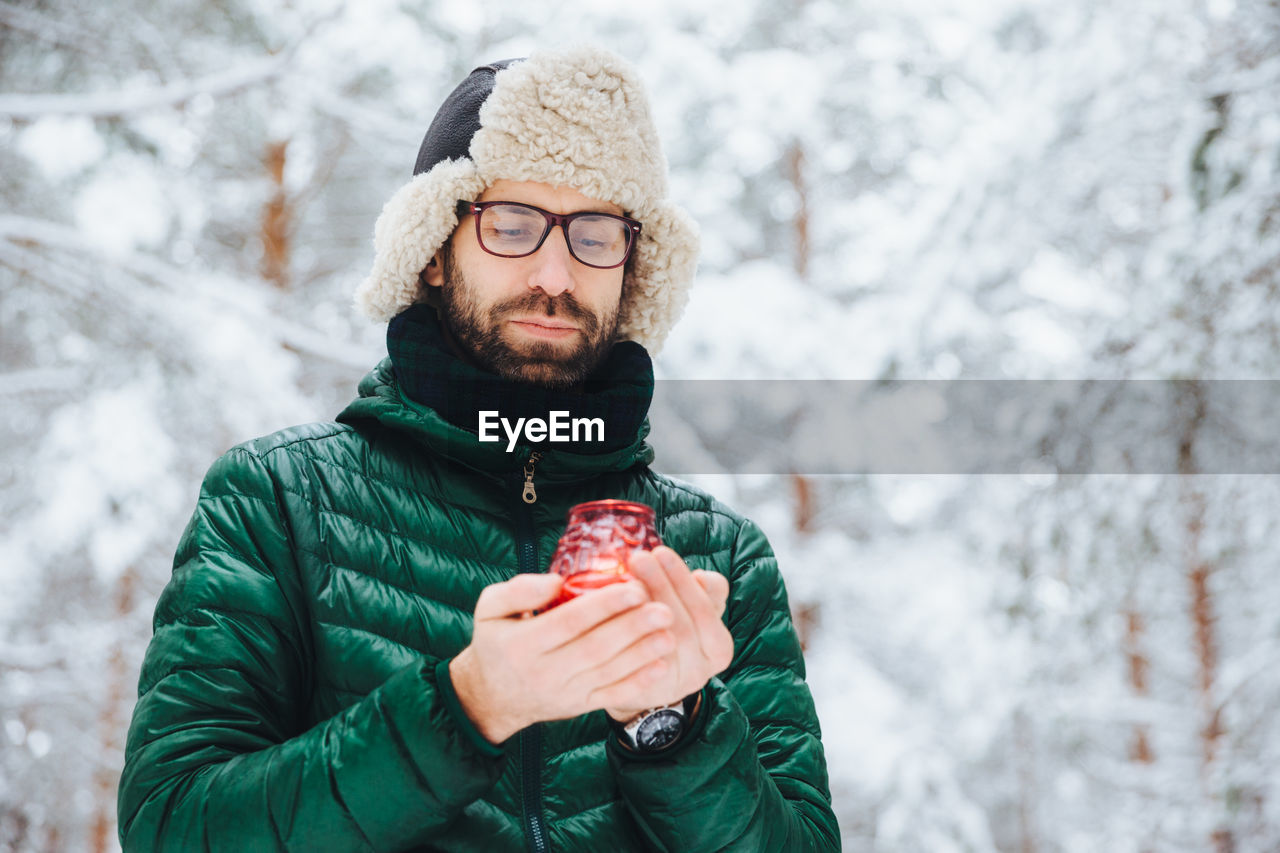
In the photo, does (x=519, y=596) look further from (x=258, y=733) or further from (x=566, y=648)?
(x=258, y=733)

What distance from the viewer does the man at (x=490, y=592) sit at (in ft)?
3.18

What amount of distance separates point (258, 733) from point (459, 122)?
101 centimetres

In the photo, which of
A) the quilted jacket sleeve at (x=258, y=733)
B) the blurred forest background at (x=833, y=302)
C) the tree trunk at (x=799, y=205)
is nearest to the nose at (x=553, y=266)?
the quilted jacket sleeve at (x=258, y=733)

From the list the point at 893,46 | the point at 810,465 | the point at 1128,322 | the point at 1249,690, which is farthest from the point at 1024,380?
the point at 893,46

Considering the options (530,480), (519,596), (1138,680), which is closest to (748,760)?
(519,596)

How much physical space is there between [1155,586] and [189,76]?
5718 mm

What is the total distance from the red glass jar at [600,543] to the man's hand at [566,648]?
0.03m

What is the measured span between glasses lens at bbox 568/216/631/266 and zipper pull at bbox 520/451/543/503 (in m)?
0.33

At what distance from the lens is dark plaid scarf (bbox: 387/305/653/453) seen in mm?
1470

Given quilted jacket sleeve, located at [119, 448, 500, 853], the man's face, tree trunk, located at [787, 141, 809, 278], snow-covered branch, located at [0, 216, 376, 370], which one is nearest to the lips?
the man's face

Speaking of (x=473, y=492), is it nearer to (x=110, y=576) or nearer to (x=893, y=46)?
(x=110, y=576)

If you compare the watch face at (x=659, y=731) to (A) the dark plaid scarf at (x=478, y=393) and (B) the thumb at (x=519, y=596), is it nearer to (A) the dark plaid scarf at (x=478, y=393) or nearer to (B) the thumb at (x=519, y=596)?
(B) the thumb at (x=519, y=596)

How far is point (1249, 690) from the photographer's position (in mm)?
4348

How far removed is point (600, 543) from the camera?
0.95m
